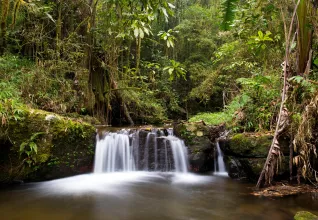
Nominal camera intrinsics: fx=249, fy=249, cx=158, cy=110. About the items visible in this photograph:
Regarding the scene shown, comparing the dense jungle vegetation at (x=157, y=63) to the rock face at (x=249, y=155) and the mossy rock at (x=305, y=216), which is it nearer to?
the rock face at (x=249, y=155)

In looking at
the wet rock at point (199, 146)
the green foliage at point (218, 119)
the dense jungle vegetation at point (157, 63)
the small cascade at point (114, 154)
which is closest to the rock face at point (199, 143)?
the wet rock at point (199, 146)

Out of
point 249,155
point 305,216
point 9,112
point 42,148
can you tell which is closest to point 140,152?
point 42,148

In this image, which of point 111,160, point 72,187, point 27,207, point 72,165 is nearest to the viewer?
point 27,207

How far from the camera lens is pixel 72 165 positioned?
6.30m

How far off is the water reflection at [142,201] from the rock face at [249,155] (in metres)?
0.43

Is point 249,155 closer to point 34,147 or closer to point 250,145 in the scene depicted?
point 250,145

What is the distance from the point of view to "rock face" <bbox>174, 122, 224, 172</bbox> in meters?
7.16

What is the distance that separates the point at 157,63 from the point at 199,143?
104 inches

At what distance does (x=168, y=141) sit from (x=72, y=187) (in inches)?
123

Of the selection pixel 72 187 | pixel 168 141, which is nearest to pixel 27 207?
pixel 72 187

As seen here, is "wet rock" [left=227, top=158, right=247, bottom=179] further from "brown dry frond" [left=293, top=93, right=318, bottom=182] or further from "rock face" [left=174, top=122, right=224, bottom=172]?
"brown dry frond" [left=293, top=93, right=318, bottom=182]

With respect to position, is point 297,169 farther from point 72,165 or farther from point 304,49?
point 72,165

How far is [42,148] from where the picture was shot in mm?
5676

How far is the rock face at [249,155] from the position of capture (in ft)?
18.6
